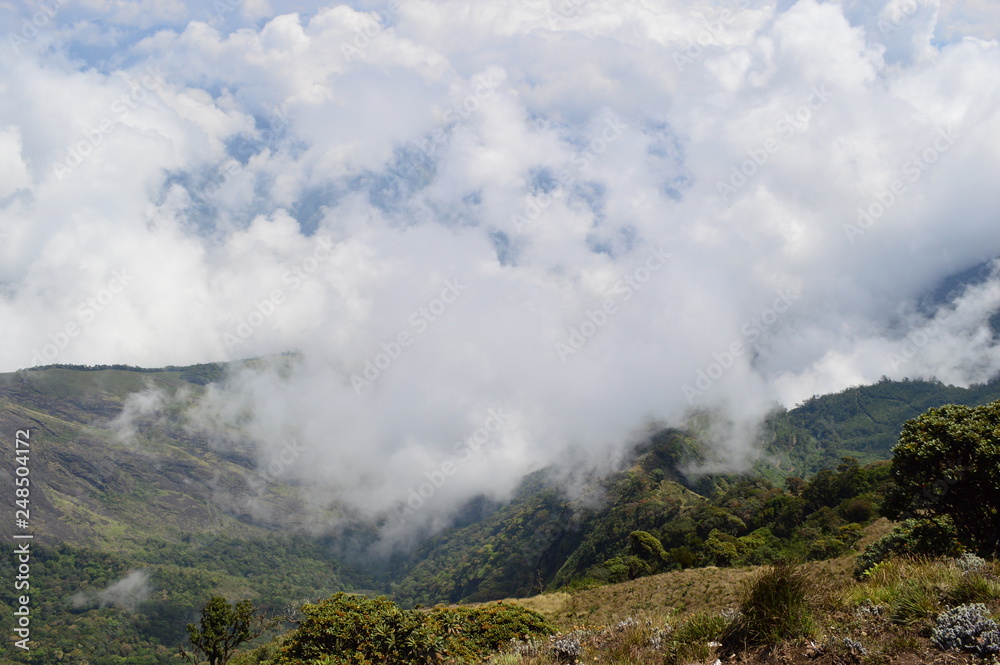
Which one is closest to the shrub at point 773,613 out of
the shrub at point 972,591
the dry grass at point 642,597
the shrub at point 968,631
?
the shrub at point 968,631

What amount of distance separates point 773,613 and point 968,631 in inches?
109

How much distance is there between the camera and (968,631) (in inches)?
327

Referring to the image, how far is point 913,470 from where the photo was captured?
2519 centimetres

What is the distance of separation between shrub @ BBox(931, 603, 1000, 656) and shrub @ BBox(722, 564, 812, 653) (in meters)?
1.91

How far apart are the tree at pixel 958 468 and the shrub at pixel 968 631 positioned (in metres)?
17.6

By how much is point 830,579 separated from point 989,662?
5.29 m

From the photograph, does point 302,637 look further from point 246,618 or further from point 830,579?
point 246,618

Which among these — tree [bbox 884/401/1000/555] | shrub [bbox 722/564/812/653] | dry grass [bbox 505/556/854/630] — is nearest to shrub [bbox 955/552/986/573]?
shrub [bbox 722/564/812/653]

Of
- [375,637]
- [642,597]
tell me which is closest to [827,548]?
[642,597]

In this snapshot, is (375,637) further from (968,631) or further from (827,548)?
(827,548)

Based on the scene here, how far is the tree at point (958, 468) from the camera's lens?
22422 millimetres

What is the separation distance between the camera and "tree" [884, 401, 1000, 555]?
22.4 metres

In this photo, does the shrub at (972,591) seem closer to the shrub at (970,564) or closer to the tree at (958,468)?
the shrub at (970,564)

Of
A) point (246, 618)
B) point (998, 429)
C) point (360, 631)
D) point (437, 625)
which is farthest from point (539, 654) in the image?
point (246, 618)
